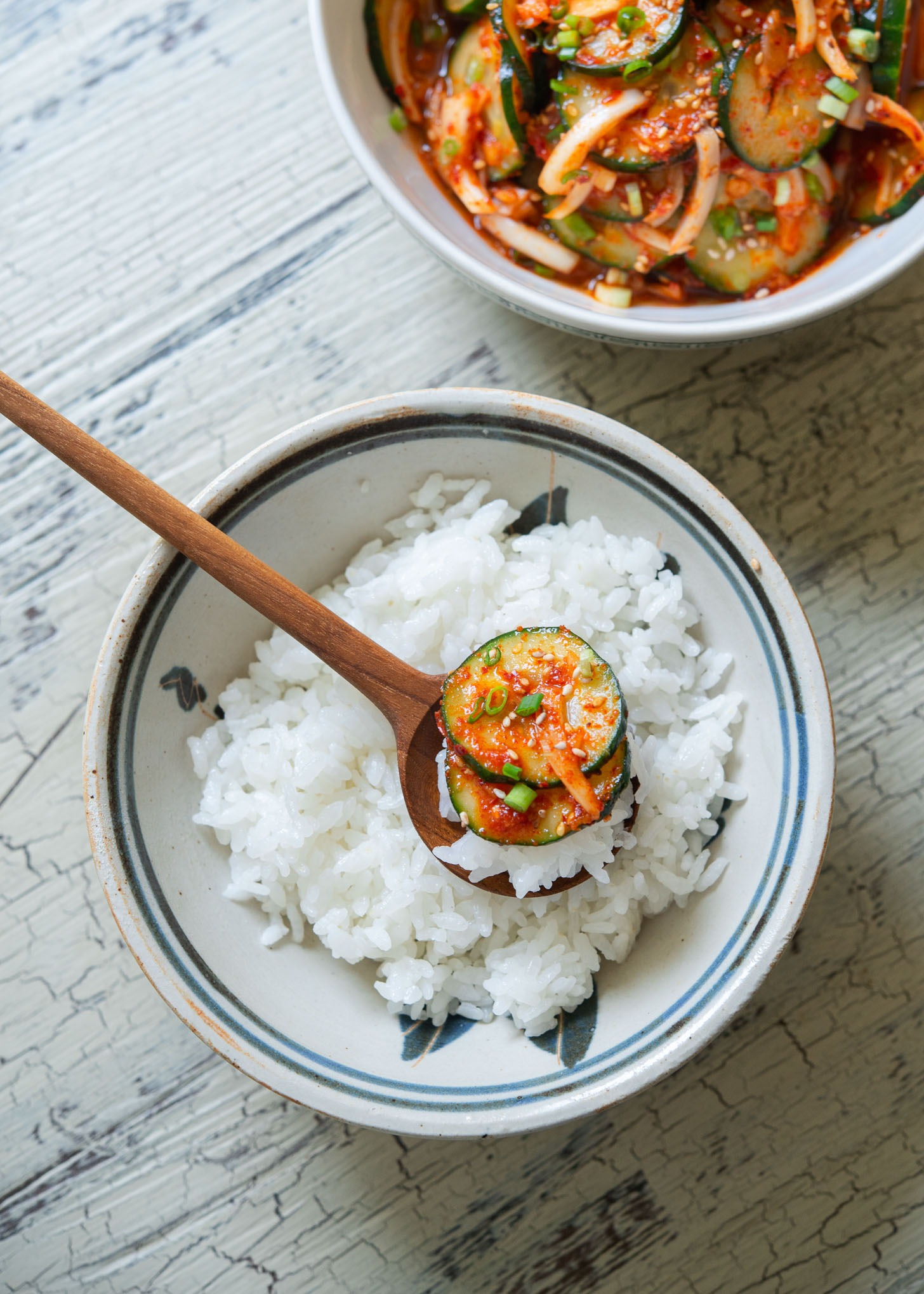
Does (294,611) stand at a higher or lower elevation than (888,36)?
lower

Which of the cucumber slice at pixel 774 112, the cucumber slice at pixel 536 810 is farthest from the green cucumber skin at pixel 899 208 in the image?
the cucumber slice at pixel 536 810

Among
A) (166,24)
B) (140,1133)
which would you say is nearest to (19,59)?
(166,24)

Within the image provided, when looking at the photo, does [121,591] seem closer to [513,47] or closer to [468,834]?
[468,834]

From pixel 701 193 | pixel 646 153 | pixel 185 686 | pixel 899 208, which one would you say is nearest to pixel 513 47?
pixel 646 153

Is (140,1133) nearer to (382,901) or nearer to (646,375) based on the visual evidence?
(382,901)

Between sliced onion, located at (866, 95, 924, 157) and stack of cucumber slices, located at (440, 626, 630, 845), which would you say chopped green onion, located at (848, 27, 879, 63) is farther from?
stack of cucumber slices, located at (440, 626, 630, 845)

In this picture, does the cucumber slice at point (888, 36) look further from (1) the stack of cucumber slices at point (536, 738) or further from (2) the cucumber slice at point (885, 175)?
(1) the stack of cucumber slices at point (536, 738)
